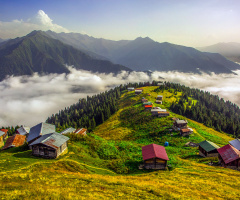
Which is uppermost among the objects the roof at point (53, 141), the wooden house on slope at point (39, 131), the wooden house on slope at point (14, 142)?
the roof at point (53, 141)

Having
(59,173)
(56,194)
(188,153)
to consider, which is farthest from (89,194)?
(188,153)

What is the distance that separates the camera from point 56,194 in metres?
24.2

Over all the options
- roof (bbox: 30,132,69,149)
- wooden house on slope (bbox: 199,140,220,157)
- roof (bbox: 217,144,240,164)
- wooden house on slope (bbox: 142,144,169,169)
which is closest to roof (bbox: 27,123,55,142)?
roof (bbox: 30,132,69,149)

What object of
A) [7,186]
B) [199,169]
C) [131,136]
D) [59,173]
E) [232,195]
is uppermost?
[7,186]

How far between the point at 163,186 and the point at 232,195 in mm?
13078

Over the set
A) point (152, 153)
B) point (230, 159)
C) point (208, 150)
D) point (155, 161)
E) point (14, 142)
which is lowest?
point (14, 142)

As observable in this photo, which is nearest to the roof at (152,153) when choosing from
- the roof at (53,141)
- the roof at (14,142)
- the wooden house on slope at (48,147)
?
the wooden house on slope at (48,147)

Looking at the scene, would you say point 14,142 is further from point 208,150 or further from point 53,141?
point 208,150

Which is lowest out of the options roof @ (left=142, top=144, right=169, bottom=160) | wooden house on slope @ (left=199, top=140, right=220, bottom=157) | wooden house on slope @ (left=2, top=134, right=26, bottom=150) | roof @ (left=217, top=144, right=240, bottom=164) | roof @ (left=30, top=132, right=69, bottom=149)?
wooden house on slope @ (left=2, top=134, right=26, bottom=150)

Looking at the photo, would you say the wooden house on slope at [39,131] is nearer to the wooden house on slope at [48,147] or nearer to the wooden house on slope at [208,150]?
the wooden house on slope at [48,147]

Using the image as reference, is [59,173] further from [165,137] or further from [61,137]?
[165,137]

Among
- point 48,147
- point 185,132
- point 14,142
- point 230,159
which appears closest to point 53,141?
point 48,147

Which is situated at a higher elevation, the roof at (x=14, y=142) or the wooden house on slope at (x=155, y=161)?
the wooden house on slope at (x=155, y=161)

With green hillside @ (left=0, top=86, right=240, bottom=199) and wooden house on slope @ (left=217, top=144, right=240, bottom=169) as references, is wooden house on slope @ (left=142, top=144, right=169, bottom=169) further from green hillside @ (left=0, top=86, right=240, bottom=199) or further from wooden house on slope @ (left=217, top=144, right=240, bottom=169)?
wooden house on slope @ (left=217, top=144, right=240, bottom=169)
